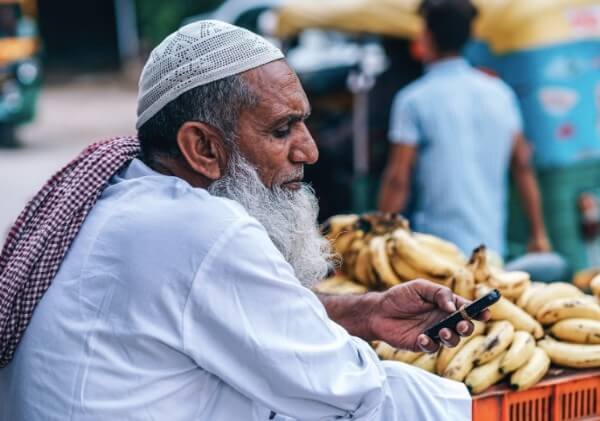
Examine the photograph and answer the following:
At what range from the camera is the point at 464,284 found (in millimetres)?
→ 2793

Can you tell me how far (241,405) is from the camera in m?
2.04

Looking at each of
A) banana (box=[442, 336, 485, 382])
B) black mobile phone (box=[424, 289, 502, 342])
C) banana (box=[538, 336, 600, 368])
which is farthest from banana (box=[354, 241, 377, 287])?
black mobile phone (box=[424, 289, 502, 342])

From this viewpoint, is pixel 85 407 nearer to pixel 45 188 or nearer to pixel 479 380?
pixel 45 188

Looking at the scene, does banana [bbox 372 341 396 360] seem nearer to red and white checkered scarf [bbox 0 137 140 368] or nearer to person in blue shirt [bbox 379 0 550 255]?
red and white checkered scarf [bbox 0 137 140 368]

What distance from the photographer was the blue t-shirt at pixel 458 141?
173 inches

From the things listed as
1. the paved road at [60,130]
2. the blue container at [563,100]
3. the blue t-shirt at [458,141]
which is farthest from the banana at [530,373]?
the paved road at [60,130]

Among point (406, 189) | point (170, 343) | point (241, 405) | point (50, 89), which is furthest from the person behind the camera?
point (50, 89)

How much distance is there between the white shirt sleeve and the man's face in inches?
9.8

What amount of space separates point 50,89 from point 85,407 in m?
20.0

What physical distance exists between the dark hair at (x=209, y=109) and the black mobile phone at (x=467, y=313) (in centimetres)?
68

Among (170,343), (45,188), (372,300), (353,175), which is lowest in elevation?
(353,175)

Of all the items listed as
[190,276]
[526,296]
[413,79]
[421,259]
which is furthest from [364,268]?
[413,79]

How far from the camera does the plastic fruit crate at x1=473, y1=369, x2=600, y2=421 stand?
98.3 inches

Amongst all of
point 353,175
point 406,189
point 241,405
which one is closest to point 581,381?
point 241,405
